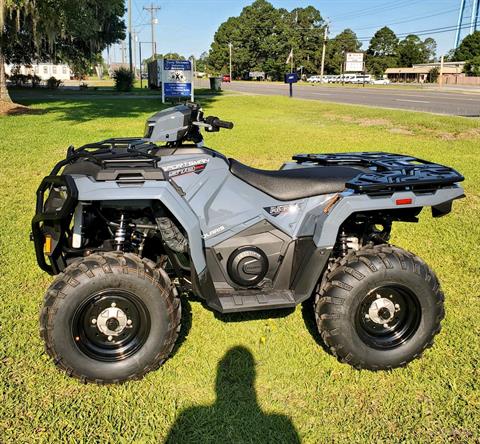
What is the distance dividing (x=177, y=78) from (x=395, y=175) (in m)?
20.6

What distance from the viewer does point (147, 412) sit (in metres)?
2.73

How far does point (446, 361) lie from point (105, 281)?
2302mm

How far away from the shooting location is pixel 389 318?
125 inches

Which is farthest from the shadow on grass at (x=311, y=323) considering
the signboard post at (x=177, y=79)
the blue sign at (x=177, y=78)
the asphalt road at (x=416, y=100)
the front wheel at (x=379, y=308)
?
the blue sign at (x=177, y=78)

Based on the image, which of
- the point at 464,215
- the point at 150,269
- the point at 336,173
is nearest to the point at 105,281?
the point at 150,269

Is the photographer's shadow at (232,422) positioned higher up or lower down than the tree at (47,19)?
lower down

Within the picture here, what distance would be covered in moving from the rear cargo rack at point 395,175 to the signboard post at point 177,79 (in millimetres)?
19327

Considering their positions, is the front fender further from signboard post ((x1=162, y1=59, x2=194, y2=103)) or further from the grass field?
signboard post ((x1=162, y1=59, x2=194, y2=103))

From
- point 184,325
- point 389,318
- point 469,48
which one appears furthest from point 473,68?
point 184,325

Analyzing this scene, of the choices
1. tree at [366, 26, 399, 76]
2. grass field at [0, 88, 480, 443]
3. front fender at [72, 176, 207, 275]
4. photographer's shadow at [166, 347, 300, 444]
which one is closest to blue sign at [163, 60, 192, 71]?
grass field at [0, 88, 480, 443]

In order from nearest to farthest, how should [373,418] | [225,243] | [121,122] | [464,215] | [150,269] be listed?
1. [373,418]
2. [150,269]
3. [225,243]
4. [464,215]
5. [121,122]

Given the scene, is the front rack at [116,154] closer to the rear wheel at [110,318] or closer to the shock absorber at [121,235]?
the shock absorber at [121,235]

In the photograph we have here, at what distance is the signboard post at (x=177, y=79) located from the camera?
22.0 metres

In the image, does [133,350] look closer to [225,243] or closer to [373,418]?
[225,243]
